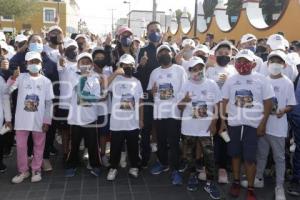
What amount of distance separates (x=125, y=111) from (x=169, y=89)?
29.2 inches

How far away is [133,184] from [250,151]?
179cm

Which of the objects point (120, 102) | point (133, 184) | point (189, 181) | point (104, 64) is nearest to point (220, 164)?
point (189, 181)

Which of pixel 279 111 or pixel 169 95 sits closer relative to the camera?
pixel 279 111

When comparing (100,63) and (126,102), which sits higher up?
(100,63)

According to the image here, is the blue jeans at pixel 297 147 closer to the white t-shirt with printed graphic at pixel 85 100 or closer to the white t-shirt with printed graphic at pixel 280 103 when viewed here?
the white t-shirt with printed graphic at pixel 280 103

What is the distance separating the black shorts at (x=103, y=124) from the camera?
6.16 m

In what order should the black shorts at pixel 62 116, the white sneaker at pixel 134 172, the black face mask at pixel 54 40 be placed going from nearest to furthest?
the white sneaker at pixel 134 172, the black shorts at pixel 62 116, the black face mask at pixel 54 40

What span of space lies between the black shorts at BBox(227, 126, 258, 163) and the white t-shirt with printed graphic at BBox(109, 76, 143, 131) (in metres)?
1.48

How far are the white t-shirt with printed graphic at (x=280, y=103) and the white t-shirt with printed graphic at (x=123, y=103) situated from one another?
1.95 meters

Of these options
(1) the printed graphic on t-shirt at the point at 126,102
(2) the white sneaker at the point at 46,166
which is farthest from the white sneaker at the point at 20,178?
(1) the printed graphic on t-shirt at the point at 126,102

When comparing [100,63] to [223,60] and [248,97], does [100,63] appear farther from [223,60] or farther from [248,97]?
[248,97]

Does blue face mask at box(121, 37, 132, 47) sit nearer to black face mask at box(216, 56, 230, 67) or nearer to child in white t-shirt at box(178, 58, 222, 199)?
child in white t-shirt at box(178, 58, 222, 199)

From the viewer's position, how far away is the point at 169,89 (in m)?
5.86

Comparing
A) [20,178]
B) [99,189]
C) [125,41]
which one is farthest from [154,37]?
[20,178]
